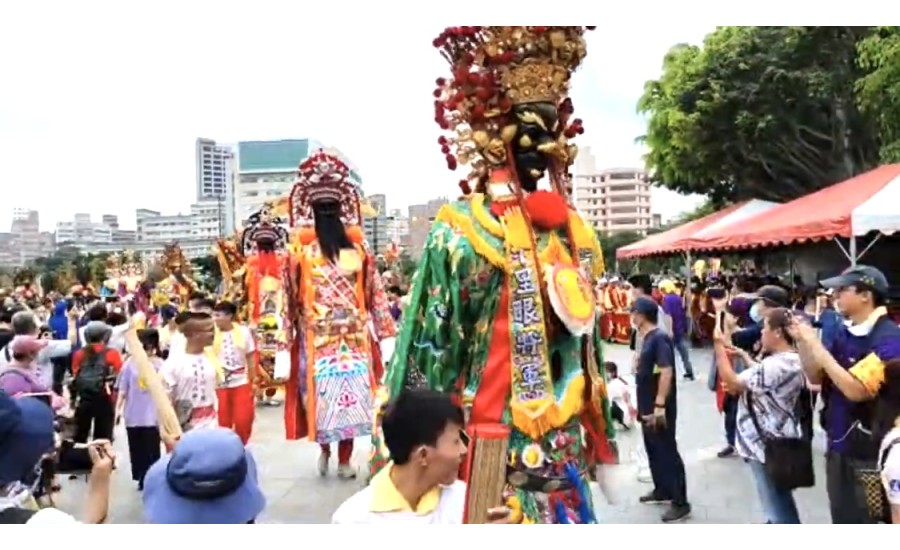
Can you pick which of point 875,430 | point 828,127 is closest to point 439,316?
point 875,430

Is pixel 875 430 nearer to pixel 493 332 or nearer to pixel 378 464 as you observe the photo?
pixel 493 332

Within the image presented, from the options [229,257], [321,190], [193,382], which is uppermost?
[321,190]

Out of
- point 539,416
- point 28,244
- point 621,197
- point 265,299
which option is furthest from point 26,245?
point 621,197

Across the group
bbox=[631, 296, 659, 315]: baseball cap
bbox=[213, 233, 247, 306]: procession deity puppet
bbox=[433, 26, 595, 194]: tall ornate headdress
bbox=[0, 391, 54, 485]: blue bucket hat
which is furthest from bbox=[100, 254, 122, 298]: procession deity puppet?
bbox=[0, 391, 54, 485]: blue bucket hat

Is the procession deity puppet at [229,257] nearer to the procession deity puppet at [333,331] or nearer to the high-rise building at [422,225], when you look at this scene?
the high-rise building at [422,225]

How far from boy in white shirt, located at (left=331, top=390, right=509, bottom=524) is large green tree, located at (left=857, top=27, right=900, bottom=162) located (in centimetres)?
1230

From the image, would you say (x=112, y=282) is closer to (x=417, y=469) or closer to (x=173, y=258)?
(x=173, y=258)

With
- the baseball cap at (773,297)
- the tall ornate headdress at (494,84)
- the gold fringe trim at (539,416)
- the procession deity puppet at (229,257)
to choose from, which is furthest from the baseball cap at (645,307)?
the procession deity puppet at (229,257)

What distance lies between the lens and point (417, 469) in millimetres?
2037

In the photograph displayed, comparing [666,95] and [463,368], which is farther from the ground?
[666,95]

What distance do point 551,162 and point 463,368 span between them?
798 millimetres

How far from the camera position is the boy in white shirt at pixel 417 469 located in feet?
6.61

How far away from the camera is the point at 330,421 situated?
5918mm

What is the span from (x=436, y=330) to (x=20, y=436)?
1.25 meters
